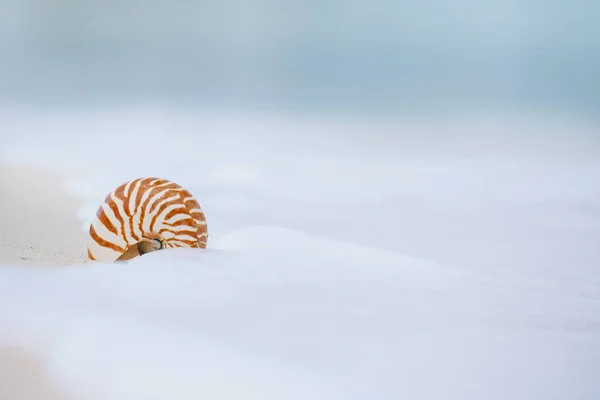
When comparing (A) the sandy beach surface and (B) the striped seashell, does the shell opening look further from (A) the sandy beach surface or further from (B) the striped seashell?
(A) the sandy beach surface

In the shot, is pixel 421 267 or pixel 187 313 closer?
pixel 187 313

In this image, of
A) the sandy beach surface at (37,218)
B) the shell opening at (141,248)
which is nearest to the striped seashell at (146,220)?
the shell opening at (141,248)

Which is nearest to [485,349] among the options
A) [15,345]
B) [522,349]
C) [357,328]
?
[522,349]

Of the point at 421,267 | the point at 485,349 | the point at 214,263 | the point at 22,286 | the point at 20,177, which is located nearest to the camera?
the point at 485,349

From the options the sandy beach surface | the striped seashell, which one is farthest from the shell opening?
the sandy beach surface

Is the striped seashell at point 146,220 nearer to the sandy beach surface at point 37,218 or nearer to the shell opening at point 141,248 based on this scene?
the shell opening at point 141,248

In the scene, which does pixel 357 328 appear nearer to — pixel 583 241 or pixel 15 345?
pixel 15 345

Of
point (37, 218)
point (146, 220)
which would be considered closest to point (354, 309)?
point (146, 220)

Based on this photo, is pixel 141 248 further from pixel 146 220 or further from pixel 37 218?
pixel 37 218
